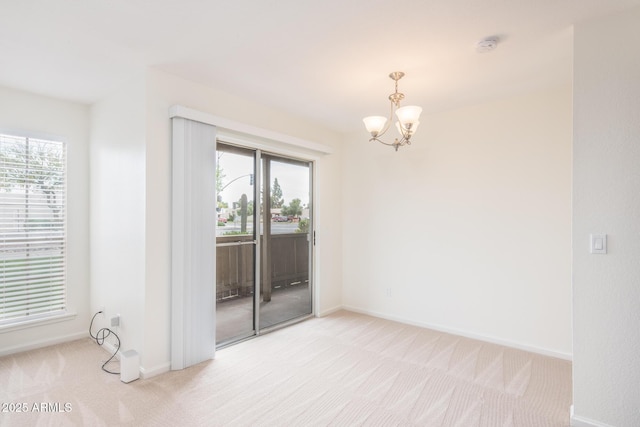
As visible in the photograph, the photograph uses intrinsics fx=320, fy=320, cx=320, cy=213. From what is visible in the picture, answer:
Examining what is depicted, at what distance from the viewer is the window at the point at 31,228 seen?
307 centimetres

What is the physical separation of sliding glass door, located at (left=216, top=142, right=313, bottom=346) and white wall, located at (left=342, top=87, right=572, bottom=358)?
2.88ft

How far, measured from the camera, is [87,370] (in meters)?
2.76

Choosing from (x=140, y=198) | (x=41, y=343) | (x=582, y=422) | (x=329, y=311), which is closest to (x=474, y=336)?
(x=582, y=422)

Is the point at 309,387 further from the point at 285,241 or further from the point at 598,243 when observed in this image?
the point at 598,243

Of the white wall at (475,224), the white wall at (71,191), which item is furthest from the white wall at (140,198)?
the white wall at (475,224)

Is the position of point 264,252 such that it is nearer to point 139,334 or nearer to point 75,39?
point 139,334

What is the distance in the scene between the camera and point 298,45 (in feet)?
7.54

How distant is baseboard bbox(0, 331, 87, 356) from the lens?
305 cm

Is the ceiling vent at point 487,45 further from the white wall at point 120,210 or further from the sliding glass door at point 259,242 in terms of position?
the white wall at point 120,210

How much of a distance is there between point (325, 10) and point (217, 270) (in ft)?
8.37

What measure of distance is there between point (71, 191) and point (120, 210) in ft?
3.27

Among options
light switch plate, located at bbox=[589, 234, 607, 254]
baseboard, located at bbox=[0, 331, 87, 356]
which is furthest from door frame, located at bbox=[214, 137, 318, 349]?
light switch plate, located at bbox=[589, 234, 607, 254]

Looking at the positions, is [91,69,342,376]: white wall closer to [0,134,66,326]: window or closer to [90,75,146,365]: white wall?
[90,75,146,365]: white wall

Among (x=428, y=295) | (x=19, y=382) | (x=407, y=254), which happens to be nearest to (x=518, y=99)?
(x=407, y=254)
